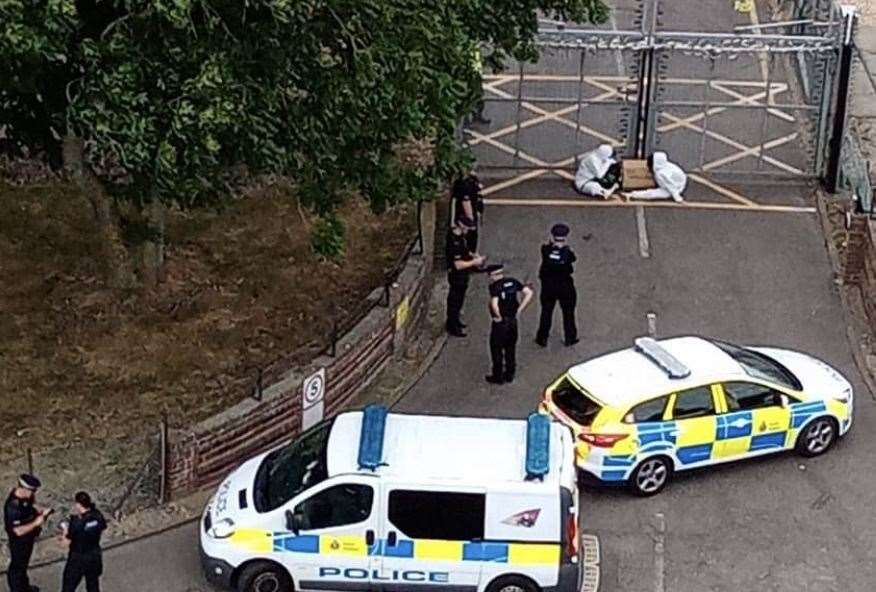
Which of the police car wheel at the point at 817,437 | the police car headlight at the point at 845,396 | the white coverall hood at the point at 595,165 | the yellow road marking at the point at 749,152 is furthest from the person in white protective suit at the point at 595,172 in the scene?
the police car wheel at the point at 817,437

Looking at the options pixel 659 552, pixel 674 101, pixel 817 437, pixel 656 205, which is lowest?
pixel 659 552

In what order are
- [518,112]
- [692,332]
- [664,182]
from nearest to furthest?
1. [692,332]
2. [664,182]
3. [518,112]

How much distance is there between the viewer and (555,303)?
22391 mm

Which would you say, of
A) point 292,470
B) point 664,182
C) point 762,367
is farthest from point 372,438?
point 664,182

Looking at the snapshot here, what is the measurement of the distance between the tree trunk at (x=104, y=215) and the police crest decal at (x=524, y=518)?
7005 mm

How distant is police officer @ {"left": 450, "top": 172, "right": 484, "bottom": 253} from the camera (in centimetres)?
2327

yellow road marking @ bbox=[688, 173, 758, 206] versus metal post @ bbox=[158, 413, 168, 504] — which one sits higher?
yellow road marking @ bbox=[688, 173, 758, 206]

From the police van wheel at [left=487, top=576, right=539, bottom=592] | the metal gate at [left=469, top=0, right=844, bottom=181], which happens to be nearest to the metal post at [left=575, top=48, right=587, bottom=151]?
the metal gate at [left=469, top=0, right=844, bottom=181]

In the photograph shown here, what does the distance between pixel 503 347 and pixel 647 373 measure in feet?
8.83

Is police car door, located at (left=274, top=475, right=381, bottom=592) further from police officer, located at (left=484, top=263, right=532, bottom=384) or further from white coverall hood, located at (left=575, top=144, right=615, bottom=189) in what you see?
white coverall hood, located at (left=575, top=144, right=615, bottom=189)

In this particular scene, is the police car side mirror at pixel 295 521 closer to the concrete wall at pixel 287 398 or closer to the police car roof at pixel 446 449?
the police car roof at pixel 446 449

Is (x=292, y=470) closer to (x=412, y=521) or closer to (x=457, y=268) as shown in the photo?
(x=412, y=521)

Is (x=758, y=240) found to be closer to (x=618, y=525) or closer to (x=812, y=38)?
(x=812, y=38)

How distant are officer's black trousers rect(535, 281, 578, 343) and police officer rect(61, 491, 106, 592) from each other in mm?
7349
